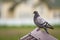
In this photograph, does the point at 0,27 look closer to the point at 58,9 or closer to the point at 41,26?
the point at 58,9

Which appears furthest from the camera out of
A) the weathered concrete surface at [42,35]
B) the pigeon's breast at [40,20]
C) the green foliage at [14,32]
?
the green foliage at [14,32]

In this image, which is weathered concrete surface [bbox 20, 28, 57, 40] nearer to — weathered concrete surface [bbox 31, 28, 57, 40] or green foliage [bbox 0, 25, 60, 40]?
weathered concrete surface [bbox 31, 28, 57, 40]

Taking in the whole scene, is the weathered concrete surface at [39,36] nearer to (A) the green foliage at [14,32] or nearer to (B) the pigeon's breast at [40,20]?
(B) the pigeon's breast at [40,20]

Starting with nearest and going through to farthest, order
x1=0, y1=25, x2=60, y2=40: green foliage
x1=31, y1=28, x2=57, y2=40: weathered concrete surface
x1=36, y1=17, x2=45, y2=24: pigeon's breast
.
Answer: x1=31, y1=28, x2=57, y2=40: weathered concrete surface → x1=36, y1=17, x2=45, y2=24: pigeon's breast → x1=0, y1=25, x2=60, y2=40: green foliage

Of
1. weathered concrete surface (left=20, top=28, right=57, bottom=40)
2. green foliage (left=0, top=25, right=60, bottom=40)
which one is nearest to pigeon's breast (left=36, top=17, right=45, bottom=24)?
weathered concrete surface (left=20, top=28, right=57, bottom=40)

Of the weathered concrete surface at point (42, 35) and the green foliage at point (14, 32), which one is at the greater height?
the weathered concrete surface at point (42, 35)

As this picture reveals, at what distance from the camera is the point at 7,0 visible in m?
29.0

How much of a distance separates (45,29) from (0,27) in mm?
13488

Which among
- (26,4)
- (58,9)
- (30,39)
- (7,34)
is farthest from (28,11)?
(30,39)

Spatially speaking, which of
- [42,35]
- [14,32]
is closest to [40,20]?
[42,35]

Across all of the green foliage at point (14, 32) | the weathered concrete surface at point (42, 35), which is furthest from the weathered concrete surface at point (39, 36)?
the green foliage at point (14, 32)

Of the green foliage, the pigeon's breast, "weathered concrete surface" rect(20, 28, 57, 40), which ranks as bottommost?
the green foliage

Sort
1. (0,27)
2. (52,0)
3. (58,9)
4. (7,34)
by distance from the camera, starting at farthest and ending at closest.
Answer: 1. (52,0)
2. (58,9)
3. (0,27)
4. (7,34)

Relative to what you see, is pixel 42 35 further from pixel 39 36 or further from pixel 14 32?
pixel 14 32
